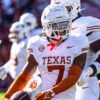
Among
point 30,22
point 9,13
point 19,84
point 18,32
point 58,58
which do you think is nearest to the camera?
point 58,58

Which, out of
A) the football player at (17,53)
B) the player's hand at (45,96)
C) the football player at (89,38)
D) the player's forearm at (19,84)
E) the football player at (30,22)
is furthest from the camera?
the football player at (30,22)

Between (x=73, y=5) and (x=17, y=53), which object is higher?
(x=73, y=5)

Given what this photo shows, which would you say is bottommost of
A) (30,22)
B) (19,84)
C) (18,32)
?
(30,22)

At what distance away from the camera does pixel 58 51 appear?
4707 millimetres

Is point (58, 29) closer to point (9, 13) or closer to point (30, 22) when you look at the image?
point (30, 22)

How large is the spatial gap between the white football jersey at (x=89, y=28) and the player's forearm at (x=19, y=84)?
2.18 ft

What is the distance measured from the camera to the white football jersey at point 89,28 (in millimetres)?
5309

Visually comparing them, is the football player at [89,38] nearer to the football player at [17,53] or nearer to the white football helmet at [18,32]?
the football player at [17,53]

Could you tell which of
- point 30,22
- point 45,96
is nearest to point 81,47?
point 45,96

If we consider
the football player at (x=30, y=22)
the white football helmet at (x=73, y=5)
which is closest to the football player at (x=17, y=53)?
the football player at (x=30, y=22)

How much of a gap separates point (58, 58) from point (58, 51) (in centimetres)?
5

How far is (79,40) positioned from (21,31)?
6.82 metres

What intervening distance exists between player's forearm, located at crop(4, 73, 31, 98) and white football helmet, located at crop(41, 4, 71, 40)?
1.23 feet

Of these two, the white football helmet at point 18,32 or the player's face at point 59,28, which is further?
the white football helmet at point 18,32
